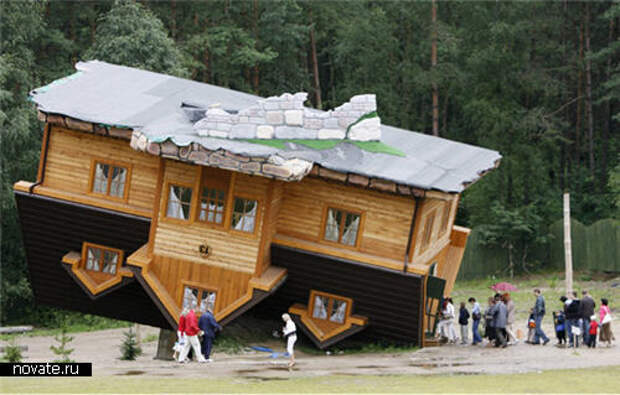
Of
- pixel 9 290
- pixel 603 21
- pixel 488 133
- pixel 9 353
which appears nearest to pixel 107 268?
pixel 9 353

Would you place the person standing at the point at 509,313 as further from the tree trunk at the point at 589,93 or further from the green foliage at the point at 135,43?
the tree trunk at the point at 589,93

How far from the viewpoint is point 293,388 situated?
66.1 ft

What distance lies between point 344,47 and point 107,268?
108ft

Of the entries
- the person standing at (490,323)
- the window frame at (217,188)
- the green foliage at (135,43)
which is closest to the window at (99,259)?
the window frame at (217,188)

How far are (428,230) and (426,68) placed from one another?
1250 inches

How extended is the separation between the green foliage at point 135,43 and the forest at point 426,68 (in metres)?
0.07

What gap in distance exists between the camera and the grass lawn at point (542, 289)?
3816cm

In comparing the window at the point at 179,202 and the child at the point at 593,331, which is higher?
the window at the point at 179,202

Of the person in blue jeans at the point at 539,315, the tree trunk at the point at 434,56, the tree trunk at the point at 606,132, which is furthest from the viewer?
the tree trunk at the point at 606,132

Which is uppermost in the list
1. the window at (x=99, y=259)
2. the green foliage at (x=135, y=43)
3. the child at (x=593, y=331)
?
the green foliage at (x=135, y=43)

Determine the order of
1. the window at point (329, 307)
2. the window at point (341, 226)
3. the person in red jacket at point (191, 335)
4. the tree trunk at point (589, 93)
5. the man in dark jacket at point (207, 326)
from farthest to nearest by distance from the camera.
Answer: the tree trunk at point (589, 93)
the window at point (329, 307)
the window at point (341, 226)
the man in dark jacket at point (207, 326)
the person in red jacket at point (191, 335)

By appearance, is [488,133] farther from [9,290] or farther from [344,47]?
[9,290]

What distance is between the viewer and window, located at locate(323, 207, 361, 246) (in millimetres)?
25547

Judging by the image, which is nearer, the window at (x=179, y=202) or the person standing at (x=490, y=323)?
the window at (x=179, y=202)
